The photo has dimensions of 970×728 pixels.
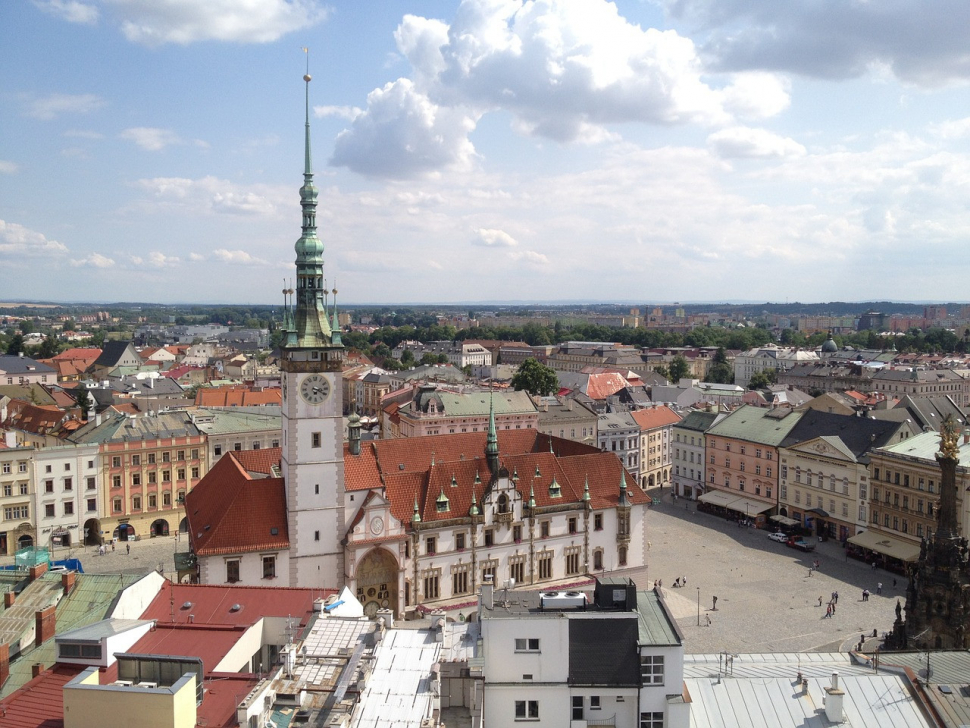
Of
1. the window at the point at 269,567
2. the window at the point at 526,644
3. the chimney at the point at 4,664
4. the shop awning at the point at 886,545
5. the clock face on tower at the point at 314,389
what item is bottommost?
the shop awning at the point at 886,545

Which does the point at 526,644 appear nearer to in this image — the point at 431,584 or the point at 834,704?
the point at 834,704

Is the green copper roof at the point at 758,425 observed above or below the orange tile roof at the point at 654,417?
above

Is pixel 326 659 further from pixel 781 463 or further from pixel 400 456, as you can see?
pixel 781 463

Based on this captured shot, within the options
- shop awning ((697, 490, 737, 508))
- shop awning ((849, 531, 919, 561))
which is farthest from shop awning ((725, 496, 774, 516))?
shop awning ((849, 531, 919, 561))

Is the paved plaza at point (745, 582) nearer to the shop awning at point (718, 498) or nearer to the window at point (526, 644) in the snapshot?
the shop awning at point (718, 498)

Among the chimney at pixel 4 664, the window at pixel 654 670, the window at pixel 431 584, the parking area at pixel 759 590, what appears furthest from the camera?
the window at pixel 431 584

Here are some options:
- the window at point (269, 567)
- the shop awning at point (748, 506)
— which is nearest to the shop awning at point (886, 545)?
the shop awning at point (748, 506)
